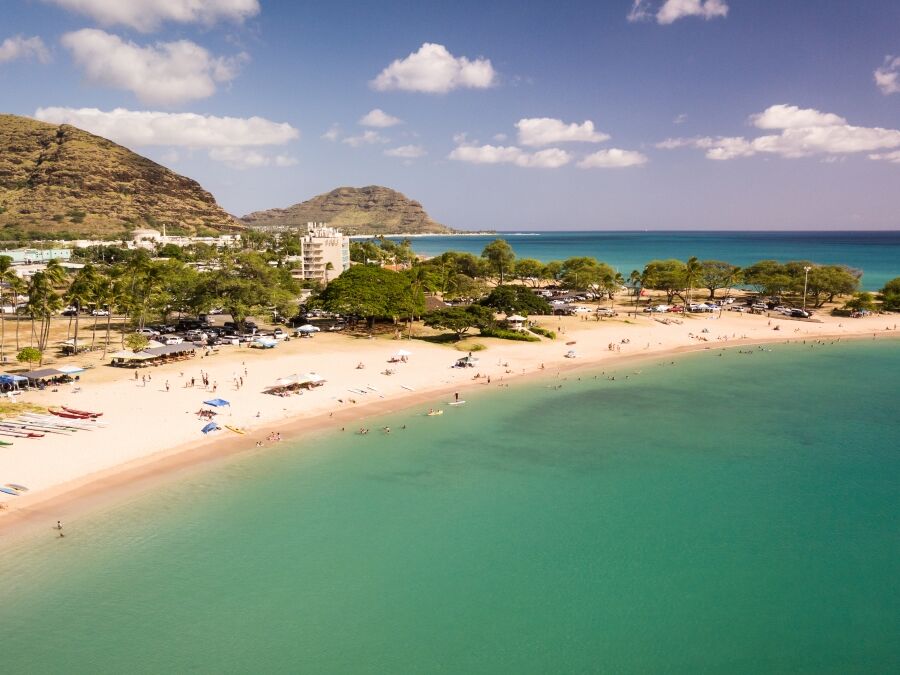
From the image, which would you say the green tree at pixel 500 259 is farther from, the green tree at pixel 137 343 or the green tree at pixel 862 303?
the green tree at pixel 137 343

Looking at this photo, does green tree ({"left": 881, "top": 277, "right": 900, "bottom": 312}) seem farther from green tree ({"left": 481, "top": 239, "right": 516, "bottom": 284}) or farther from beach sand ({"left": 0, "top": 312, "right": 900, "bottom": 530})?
green tree ({"left": 481, "top": 239, "right": 516, "bottom": 284})

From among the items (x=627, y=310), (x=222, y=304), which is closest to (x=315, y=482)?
(x=222, y=304)

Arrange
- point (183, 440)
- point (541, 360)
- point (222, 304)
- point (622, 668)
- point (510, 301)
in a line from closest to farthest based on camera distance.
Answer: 1. point (622, 668)
2. point (183, 440)
3. point (541, 360)
4. point (222, 304)
5. point (510, 301)

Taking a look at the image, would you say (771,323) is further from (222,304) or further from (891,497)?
(222,304)

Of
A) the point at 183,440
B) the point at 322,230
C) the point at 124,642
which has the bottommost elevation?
the point at 124,642

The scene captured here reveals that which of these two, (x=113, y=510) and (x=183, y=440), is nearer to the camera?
(x=113, y=510)

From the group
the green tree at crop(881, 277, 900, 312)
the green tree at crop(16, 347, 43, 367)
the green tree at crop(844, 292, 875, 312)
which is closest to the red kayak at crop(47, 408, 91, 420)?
the green tree at crop(16, 347, 43, 367)

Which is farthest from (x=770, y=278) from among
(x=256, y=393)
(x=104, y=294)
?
(x=104, y=294)
